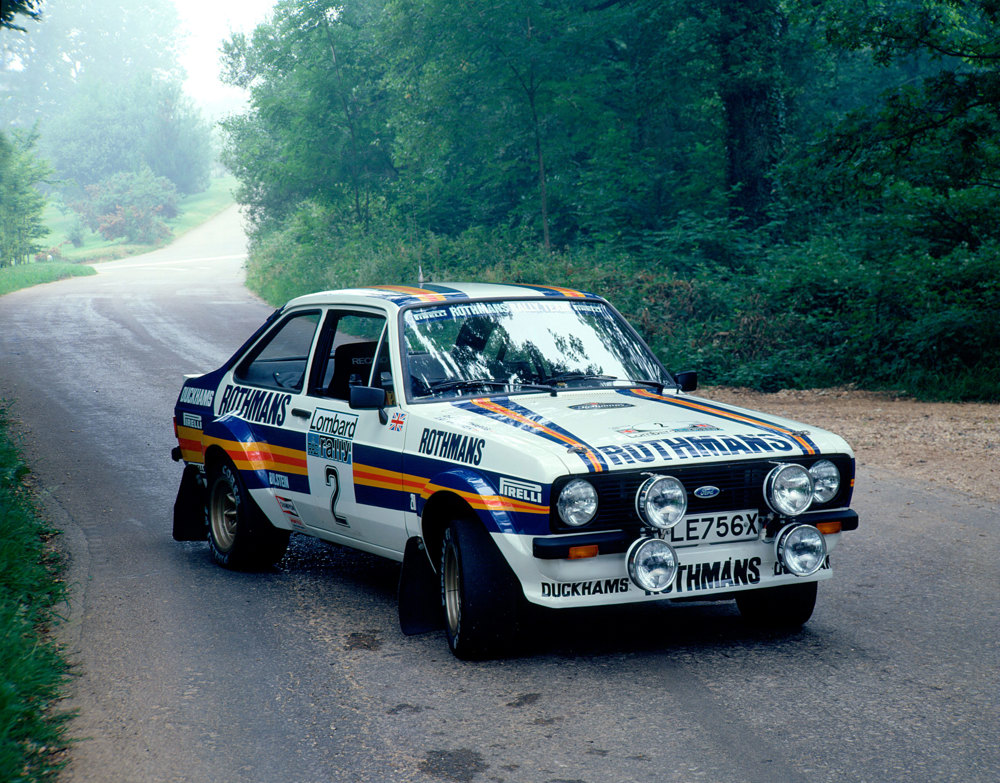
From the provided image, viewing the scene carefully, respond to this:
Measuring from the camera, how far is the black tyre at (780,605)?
17.5 ft

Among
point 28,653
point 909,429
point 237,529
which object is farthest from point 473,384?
point 909,429

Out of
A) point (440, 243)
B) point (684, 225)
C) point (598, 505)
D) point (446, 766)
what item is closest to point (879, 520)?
point (598, 505)

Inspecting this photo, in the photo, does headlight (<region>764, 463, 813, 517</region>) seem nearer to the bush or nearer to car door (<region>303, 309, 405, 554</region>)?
car door (<region>303, 309, 405, 554</region>)

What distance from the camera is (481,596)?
482 centimetres

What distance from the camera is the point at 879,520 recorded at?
800 centimetres

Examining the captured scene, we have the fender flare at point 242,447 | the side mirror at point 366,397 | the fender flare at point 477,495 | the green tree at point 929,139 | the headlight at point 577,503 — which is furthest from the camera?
the green tree at point 929,139

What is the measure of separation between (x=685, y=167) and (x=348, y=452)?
76.0 ft

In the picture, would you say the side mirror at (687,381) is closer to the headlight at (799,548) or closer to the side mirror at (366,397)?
the headlight at (799,548)

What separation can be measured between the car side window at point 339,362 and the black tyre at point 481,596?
160 centimetres

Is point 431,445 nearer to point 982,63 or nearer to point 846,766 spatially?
point 846,766

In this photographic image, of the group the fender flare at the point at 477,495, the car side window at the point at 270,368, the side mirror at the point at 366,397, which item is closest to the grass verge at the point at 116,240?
the car side window at the point at 270,368

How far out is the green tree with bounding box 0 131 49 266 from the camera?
54844mm

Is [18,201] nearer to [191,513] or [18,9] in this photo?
[18,9]

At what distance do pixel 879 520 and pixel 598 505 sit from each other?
4.11m
